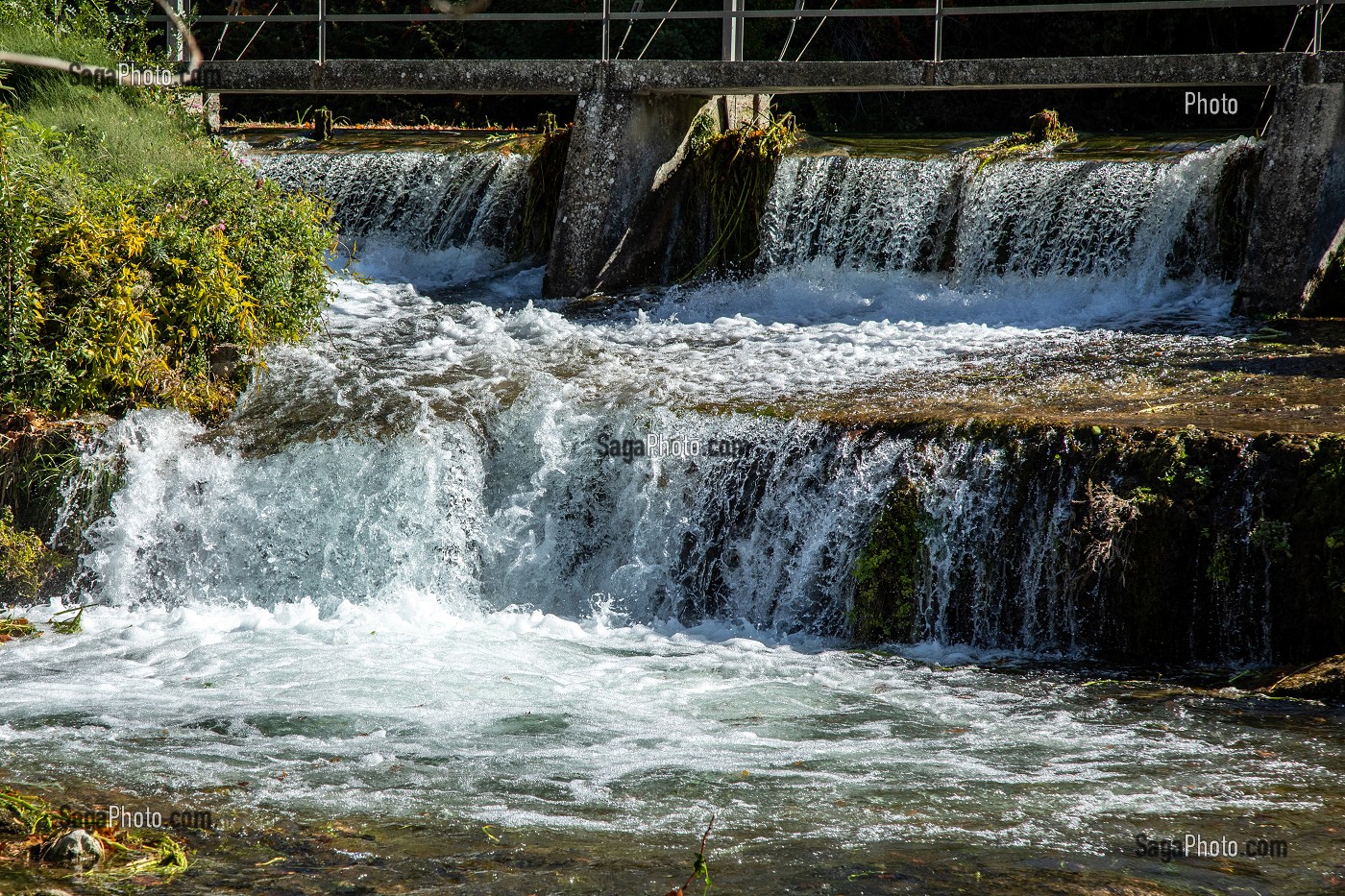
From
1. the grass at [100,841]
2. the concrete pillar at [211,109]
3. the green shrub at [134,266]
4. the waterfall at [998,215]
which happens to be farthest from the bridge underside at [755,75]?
the grass at [100,841]

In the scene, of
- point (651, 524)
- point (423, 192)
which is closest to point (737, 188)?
point (423, 192)

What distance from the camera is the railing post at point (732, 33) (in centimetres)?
1243

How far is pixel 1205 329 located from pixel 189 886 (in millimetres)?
8663

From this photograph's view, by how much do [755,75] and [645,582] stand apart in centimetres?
596

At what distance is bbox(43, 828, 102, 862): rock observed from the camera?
162 inches

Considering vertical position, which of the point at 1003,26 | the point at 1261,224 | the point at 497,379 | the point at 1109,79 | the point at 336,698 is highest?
the point at 1003,26

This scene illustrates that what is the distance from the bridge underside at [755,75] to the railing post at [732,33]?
0.27 meters

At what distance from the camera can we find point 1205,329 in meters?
10.2

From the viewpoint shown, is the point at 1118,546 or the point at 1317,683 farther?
the point at 1118,546

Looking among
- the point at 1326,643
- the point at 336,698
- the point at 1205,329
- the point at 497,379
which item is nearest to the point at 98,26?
the point at 497,379

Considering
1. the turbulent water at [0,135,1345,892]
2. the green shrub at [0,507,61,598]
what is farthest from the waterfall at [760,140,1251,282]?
the green shrub at [0,507,61,598]

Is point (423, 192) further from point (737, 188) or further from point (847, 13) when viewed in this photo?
point (847, 13)

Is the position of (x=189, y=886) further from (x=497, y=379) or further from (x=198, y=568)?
(x=497, y=379)

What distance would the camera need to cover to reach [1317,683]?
20.2ft
